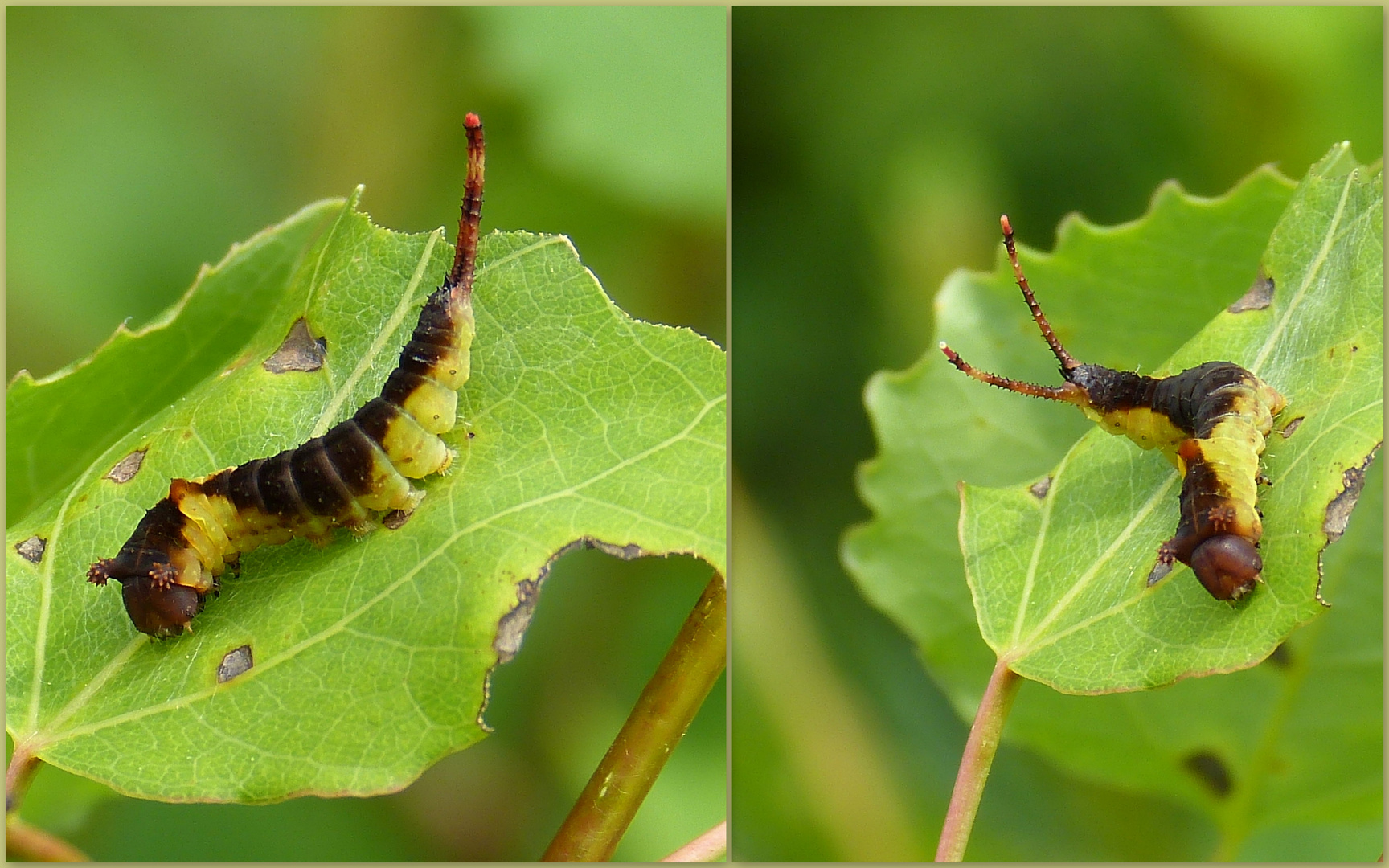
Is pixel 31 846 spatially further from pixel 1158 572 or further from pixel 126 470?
pixel 1158 572

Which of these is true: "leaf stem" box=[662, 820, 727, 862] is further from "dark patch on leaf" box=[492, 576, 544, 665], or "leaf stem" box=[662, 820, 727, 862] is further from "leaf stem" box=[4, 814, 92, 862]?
"leaf stem" box=[4, 814, 92, 862]

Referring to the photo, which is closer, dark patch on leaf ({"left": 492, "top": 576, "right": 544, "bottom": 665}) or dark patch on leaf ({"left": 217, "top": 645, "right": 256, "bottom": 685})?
dark patch on leaf ({"left": 492, "top": 576, "right": 544, "bottom": 665})

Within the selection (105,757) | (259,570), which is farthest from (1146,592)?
(105,757)

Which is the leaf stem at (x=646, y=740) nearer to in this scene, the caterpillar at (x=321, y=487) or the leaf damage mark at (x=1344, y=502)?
the caterpillar at (x=321, y=487)

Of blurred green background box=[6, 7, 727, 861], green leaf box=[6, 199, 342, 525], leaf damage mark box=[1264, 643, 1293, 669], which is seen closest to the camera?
green leaf box=[6, 199, 342, 525]

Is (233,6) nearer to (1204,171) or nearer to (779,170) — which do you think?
(779,170)

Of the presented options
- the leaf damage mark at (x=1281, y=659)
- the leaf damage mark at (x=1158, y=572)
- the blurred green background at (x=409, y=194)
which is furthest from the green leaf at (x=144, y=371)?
the leaf damage mark at (x=1281, y=659)

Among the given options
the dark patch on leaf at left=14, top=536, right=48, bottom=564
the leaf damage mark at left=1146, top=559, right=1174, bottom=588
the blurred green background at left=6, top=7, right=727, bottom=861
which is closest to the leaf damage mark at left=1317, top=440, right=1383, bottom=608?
the leaf damage mark at left=1146, top=559, right=1174, bottom=588
